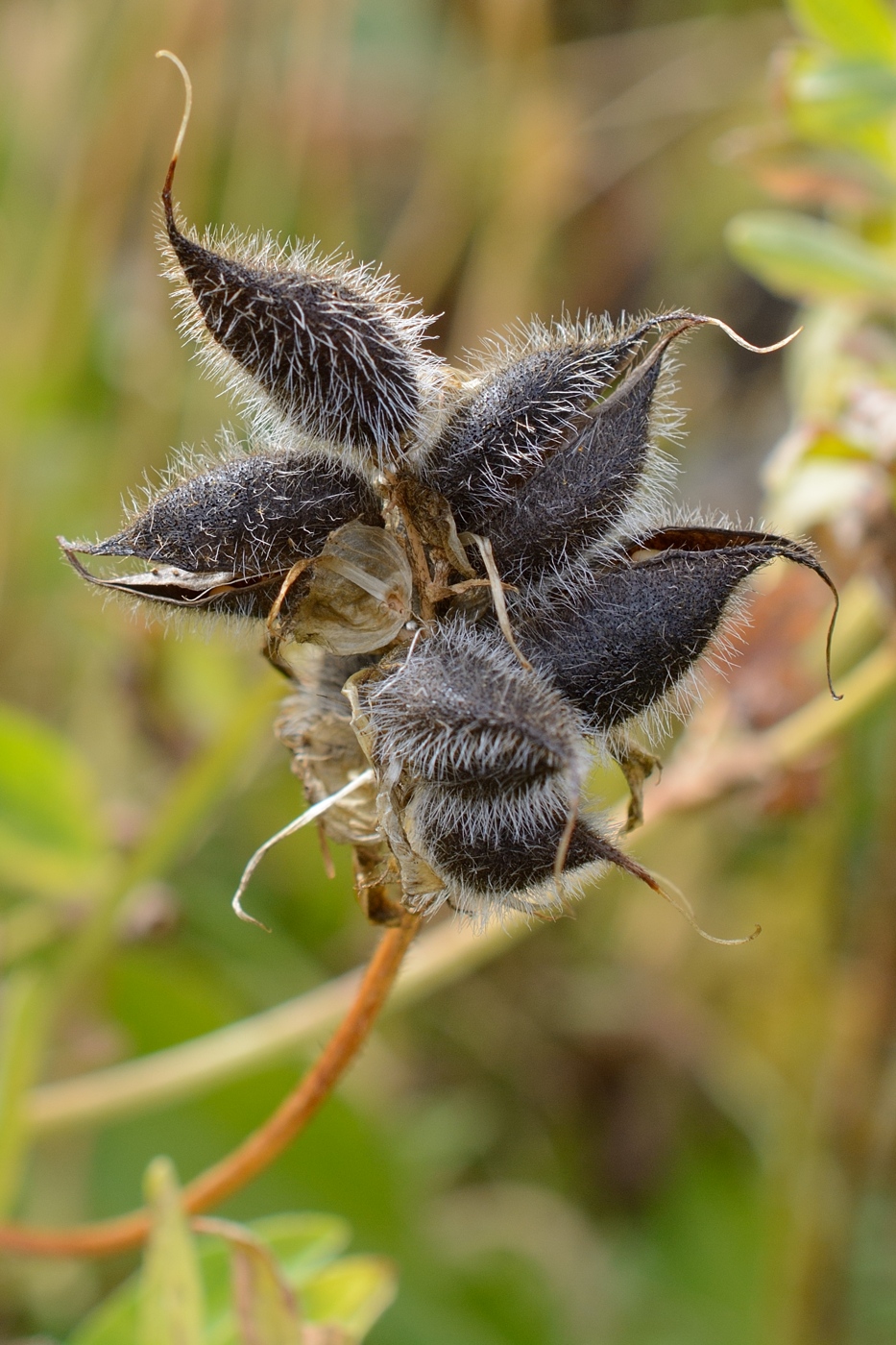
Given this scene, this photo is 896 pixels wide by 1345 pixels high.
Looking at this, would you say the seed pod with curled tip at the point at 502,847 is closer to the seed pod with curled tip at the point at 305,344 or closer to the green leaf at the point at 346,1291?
the seed pod with curled tip at the point at 305,344

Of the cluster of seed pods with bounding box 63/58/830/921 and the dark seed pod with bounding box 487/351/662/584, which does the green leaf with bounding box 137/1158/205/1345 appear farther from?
the dark seed pod with bounding box 487/351/662/584

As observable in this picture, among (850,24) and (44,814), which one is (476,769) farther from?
(850,24)

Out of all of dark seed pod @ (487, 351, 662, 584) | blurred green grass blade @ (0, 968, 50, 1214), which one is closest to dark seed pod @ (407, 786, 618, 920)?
dark seed pod @ (487, 351, 662, 584)

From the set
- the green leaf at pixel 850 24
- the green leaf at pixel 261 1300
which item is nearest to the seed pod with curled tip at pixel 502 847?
the green leaf at pixel 261 1300

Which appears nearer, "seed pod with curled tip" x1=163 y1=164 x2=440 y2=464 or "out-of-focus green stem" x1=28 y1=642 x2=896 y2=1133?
"seed pod with curled tip" x1=163 y1=164 x2=440 y2=464

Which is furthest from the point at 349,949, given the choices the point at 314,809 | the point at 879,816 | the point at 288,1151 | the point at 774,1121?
the point at 314,809

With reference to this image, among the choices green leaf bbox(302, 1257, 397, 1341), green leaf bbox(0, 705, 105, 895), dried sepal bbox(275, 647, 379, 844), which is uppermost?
dried sepal bbox(275, 647, 379, 844)
